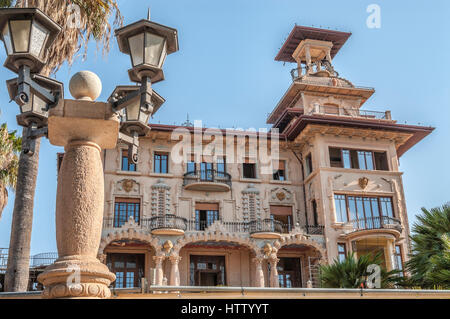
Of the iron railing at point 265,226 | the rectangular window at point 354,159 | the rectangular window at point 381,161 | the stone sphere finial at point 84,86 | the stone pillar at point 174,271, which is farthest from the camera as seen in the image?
the rectangular window at point 381,161

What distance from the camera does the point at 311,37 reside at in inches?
1419

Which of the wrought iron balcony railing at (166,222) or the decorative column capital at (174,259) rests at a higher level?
the wrought iron balcony railing at (166,222)

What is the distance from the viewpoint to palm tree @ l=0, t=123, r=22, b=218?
67.2 feet

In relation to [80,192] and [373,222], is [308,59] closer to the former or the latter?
[373,222]

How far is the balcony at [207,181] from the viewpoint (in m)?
27.9

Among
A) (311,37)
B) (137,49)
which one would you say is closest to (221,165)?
(311,37)

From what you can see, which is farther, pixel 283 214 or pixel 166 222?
pixel 283 214

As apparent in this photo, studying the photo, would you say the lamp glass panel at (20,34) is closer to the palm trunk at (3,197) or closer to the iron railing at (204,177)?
the palm trunk at (3,197)

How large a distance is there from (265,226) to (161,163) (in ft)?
23.1

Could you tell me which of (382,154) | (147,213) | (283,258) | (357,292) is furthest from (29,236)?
(382,154)

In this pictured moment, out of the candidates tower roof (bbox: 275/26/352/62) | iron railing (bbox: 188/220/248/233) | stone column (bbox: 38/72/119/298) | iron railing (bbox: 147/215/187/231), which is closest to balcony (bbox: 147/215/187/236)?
iron railing (bbox: 147/215/187/231)

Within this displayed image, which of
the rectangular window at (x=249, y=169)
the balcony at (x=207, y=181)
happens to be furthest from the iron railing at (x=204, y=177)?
the rectangular window at (x=249, y=169)

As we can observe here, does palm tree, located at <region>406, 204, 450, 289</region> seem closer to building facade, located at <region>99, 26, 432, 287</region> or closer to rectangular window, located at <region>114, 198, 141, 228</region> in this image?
building facade, located at <region>99, 26, 432, 287</region>
